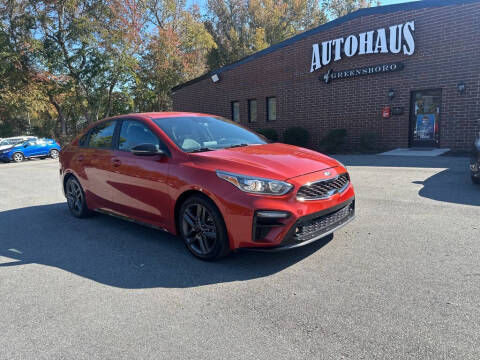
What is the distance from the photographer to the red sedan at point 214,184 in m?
3.46

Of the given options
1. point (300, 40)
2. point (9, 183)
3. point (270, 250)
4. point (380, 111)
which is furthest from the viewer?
point (300, 40)

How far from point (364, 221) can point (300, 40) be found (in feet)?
43.6

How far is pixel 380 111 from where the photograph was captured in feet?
46.5

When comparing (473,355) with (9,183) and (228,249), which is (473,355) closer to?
(228,249)

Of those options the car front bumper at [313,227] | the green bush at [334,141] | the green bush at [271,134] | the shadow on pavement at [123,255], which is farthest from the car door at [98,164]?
the green bush at [271,134]

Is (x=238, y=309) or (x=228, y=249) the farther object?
(x=228, y=249)

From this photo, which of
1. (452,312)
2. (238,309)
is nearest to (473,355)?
(452,312)

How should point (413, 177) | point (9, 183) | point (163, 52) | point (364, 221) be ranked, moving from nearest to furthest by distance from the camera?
1. point (364, 221)
2. point (413, 177)
3. point (9, 183)
4. point (163, 52)

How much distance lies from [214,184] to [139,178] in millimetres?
1305

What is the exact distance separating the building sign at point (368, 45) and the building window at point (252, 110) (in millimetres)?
3998

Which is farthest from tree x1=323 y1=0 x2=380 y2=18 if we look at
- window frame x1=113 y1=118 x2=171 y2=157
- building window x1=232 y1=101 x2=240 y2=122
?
window frame x1=113 y1=118 x2=171 y2=157

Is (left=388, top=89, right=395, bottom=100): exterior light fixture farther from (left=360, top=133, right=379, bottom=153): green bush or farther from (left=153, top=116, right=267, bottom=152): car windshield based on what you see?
(left=153, top=116, right=267, bottom=152): car windshield

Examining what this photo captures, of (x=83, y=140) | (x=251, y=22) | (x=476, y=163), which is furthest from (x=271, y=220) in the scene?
(x=251, y=22)

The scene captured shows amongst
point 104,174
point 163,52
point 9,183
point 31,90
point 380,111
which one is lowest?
point 9,183
